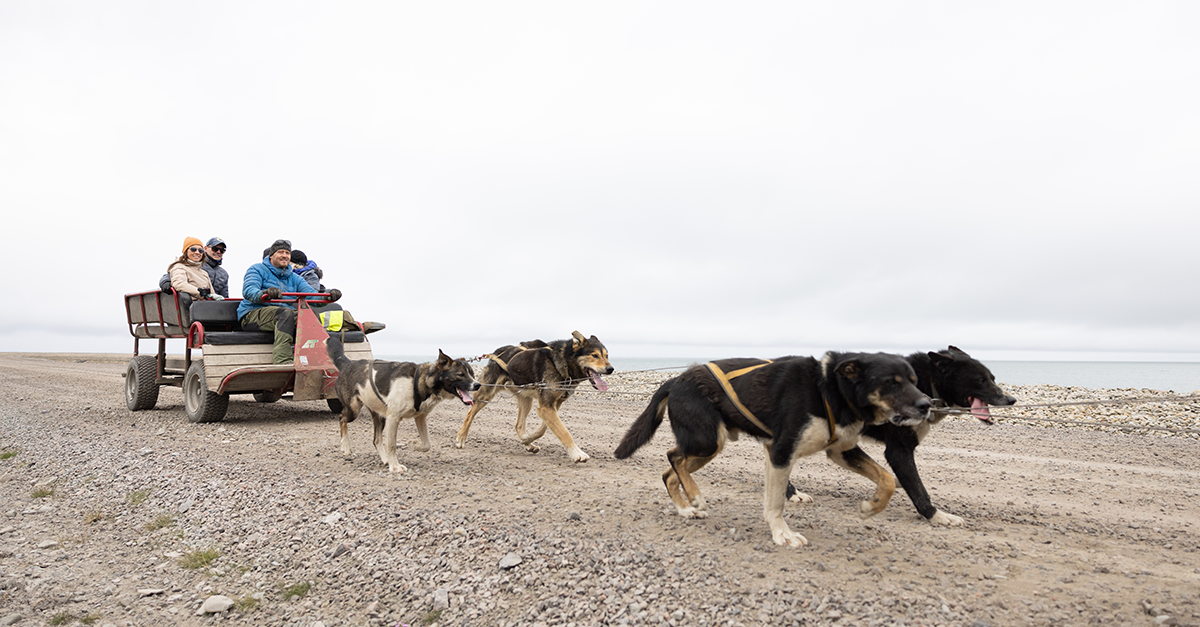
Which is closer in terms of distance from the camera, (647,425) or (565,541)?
(565,541)

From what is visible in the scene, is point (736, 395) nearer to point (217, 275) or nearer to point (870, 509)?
point (870, 509)

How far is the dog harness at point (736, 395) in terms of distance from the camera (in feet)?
13.7

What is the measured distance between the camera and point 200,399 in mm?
10078

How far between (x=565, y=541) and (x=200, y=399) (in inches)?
332

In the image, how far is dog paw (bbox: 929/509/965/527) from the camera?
4.76 metres

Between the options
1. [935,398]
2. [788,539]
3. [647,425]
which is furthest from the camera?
[647,425]

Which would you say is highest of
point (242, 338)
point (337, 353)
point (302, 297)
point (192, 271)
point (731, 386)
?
point (192, 271)

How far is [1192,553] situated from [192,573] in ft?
23.5

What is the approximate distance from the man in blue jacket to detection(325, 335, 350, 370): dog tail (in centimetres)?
147

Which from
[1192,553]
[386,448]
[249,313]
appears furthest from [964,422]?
[249,313]

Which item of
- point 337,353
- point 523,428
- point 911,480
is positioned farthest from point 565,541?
point 337,353

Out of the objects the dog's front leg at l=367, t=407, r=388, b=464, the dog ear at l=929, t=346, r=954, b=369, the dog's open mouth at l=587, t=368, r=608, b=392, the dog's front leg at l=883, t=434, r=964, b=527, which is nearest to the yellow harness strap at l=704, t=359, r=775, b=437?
the dog's front leg at l=883, t=434, r=964, b=527

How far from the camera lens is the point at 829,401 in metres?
4.16

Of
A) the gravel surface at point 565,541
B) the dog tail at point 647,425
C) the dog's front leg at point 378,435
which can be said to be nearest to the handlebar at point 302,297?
the gravel surface at point 565,541
